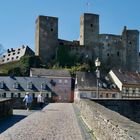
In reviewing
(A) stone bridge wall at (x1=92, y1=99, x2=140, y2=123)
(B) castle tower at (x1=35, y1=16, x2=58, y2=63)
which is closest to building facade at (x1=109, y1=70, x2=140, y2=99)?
(B) castle tower at (x1=35, y1=16, x2=58, y2=63)

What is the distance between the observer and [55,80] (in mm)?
88125

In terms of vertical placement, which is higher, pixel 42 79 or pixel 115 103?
pixel 42 79

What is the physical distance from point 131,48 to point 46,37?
23056 millimetres

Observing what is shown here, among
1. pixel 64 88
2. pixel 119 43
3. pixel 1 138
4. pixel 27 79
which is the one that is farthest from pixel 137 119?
pixel 119 43

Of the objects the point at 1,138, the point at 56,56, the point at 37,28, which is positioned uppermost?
the point at 37,28

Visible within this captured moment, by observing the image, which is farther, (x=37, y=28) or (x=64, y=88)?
(x=37, y=28)

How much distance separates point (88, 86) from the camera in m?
84.1

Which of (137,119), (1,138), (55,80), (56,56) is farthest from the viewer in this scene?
(56,56)

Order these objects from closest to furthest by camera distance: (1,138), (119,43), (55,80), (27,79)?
(1,138) < (27,79) < (55,80) < (119,43)

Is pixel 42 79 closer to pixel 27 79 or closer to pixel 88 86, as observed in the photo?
pixel 27 79

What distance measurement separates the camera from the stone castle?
109 metres

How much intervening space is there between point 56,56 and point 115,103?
242 ft

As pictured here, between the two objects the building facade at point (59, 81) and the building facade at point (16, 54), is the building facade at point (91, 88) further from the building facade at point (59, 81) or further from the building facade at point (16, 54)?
the building facade at point (16, 54)

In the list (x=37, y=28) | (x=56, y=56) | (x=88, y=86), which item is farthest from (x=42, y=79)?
(x=37, y=28)
